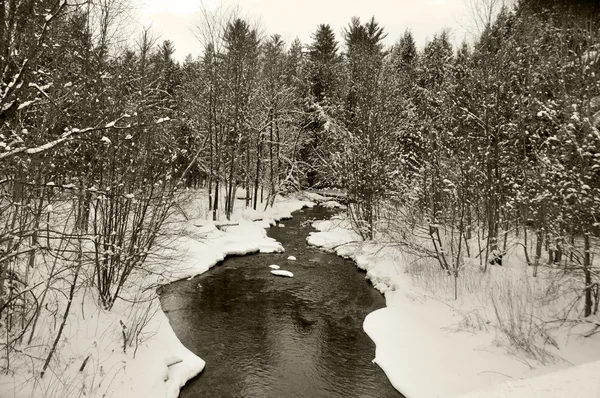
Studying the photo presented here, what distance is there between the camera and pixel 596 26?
852 cm

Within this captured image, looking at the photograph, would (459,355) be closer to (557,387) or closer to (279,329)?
(557,387)

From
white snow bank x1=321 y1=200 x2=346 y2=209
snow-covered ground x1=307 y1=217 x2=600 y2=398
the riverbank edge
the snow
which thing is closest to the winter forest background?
snow-covered ground x1=307 y1=217 x2=600 y2=398

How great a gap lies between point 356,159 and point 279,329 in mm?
9469

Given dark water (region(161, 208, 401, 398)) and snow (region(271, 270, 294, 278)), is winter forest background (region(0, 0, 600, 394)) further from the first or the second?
snow (region(271, 270, 294, 278))

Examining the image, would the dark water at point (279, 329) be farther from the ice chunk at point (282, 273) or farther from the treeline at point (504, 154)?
the treeline at point (504, 154)

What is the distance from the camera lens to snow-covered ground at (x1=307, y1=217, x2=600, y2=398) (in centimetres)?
469

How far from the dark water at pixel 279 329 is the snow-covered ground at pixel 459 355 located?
468 millimetres

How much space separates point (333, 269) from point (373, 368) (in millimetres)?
6907

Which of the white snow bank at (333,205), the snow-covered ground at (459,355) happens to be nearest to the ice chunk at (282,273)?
the snow-covered ground at (459,355)

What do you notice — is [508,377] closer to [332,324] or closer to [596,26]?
[332,324]

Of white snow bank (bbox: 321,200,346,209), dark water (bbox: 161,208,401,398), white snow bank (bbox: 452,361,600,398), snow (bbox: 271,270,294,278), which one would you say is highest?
white snow bank (bbox: 321,200,346,209)

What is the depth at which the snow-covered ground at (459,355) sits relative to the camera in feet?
15.4

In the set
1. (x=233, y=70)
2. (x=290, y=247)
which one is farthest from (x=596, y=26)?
(x=233, y=70)

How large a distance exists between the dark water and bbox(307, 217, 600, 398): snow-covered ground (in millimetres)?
468
